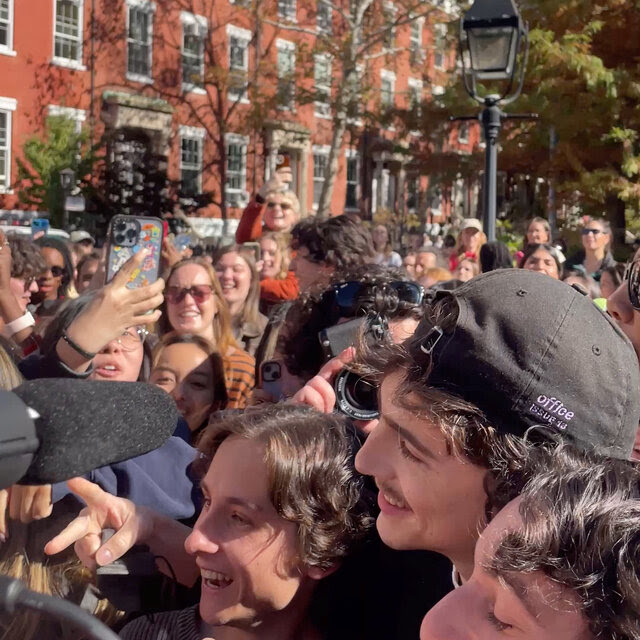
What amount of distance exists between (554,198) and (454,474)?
16.1 metres

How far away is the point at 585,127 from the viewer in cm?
1620

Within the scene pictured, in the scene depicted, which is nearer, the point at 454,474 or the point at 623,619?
the point at 623,619

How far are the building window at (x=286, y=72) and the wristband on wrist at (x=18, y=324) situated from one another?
79.3ft

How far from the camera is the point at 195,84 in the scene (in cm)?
2900

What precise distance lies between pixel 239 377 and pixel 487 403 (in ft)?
8.57

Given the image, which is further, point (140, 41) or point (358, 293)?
point (140, 41)

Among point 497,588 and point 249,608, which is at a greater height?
point 497,588

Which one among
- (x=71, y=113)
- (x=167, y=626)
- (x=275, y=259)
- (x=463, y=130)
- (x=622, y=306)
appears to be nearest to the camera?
(x=167, y=626)

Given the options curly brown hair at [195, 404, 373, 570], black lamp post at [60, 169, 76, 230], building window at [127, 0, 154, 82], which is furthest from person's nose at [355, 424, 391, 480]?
building window at [127, 0, 154, 82]

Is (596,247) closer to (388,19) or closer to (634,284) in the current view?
(634,284)

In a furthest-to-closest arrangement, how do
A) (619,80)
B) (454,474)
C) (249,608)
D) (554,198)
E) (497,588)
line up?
(554,198) < (619,80) < (249,608) < (454,474) < (497,588)

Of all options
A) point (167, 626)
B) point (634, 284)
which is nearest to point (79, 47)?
point (634, 284)

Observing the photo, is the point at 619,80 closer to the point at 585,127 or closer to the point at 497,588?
the point at 585,127

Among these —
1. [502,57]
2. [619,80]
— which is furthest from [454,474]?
[619,80]
